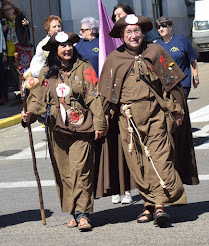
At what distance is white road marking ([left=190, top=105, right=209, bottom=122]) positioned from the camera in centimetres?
1411

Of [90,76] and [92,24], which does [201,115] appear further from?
[90,76]

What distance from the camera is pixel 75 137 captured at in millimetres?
7328

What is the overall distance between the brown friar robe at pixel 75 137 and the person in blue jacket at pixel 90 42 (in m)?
2.47

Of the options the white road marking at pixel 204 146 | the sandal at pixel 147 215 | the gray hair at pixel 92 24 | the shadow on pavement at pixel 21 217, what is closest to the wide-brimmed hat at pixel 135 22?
the sandal at pixel 147 215

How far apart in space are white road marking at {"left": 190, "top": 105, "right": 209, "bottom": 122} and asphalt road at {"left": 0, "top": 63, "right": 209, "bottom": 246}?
298 cm

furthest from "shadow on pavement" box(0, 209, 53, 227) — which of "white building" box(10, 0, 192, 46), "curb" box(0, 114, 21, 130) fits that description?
"white building" box(10, 0, 192, 46)

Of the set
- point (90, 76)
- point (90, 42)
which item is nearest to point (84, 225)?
point (90, 76)

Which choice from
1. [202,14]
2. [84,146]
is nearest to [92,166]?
[84,146]

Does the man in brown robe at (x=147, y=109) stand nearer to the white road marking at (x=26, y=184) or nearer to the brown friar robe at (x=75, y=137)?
the brown friar robe at (x=75, y=137)

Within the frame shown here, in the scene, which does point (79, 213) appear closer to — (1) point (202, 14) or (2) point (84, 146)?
(2) point (84, 146)

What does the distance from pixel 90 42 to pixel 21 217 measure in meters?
2.82

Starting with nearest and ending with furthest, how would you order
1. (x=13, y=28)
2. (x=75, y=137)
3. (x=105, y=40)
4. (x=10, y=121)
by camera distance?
(x=75, y=137) → (x=105, y=40) → (x=10, y=121) → (x=13, y=28)

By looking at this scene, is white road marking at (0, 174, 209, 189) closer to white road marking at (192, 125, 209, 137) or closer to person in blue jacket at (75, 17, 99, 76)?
person in blue jacket at (75, 17, 99, 76)

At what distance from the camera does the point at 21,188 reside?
952 centimetres
